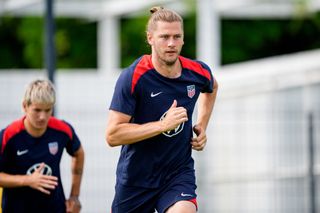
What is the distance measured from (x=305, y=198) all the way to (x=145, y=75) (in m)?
6.25

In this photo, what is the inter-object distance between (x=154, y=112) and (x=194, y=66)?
1.94ft

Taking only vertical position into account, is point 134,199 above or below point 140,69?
below

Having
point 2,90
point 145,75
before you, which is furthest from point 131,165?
point 2,90

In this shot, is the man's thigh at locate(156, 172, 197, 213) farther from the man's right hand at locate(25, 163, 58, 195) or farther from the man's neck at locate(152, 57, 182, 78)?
the man's right hand at locate(25, 163, 58, 195)

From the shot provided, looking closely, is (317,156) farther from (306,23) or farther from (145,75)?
(306,23)

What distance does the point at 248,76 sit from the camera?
15391 mm

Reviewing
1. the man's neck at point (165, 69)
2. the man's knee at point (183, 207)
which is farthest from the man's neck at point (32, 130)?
the man's knee at point (183, 207)

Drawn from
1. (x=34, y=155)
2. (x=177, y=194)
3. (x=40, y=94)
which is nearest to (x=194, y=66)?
(x=177, y=194)

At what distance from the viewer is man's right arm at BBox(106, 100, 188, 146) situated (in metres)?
8.23

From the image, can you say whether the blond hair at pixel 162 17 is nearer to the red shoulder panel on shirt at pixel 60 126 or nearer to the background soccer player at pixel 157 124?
the background soccer player at pixel 157 124

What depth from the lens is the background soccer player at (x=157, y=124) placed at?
850 cm

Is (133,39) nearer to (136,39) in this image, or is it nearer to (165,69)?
(136,39)

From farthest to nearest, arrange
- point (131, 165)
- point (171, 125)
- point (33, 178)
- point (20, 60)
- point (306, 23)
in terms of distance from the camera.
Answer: point (20, 60), point (306, 23), point (33, 178), point (131, 165), point (171, 125)

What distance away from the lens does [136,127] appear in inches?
330
